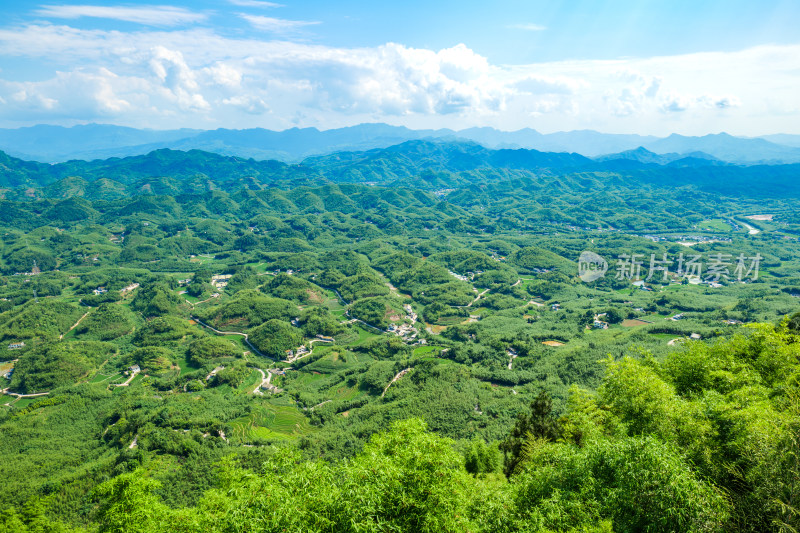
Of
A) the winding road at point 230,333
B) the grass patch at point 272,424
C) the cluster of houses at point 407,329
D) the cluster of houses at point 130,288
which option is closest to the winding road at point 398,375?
the grass patch at point 272,424

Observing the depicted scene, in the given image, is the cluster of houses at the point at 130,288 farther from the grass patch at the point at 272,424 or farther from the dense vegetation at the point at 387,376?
the grass patch at the point at 272,424

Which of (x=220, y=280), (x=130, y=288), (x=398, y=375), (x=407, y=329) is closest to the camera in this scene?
(x=398, y=375)

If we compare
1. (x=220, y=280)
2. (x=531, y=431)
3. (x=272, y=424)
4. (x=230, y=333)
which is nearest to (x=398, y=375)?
(x=272, y=424)

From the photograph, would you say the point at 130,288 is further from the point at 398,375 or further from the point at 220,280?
the point at 398,375

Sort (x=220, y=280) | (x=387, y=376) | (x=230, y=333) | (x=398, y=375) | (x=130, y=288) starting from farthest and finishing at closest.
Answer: (x=220, y=280) < (x=130, y=288) < (x=230, y=333) < (x=398, y=375) < (x=387, y=376)

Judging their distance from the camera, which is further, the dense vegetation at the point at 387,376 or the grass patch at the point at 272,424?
the grass patch at the point at 272,424

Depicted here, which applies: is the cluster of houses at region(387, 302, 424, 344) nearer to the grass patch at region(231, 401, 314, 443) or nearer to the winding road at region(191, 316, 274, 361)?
the winding road at region(191, 316, 274, 361)

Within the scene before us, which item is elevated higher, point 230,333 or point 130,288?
Answer: point 230,333

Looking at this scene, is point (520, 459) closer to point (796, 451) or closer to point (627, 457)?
point (627, 457)

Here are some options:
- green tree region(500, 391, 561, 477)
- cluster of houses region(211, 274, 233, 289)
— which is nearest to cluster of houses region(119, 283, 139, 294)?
cluster of houses region(211, 274, 233, 289)
